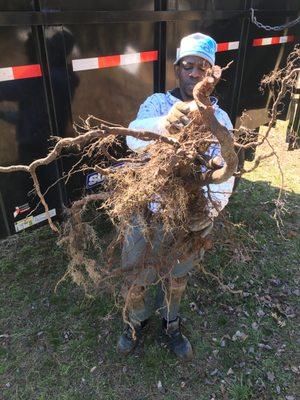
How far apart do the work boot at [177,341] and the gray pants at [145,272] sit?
51mm

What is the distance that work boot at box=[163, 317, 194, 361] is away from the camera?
239 centimetres

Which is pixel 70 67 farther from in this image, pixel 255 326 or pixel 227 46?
pixel 255 326

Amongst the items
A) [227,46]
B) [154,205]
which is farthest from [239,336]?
[227,46]

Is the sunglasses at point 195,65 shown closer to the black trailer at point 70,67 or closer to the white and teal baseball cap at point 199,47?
the white and teal baseball cap at point 199,47

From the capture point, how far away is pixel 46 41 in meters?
2.15

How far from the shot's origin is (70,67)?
231cm

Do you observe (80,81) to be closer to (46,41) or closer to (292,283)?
(46,41)

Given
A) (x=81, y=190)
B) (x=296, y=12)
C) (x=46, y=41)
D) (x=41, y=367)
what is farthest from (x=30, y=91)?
(x=296, y=12)

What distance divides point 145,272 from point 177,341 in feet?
2.21

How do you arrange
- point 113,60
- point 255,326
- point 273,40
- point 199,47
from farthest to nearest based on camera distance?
point 273,40, point 255,326, point 113,60, point 199,47

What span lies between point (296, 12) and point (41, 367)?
411cm

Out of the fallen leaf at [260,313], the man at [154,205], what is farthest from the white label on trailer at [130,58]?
the fallen leaf at [260,313]

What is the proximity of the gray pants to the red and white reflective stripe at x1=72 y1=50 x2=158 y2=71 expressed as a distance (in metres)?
1.14

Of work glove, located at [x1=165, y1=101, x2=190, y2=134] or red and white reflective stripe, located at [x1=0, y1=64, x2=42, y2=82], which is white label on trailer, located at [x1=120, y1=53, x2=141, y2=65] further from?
work glove, located at [x1=165, y1=101, x2=190, y2=134]
